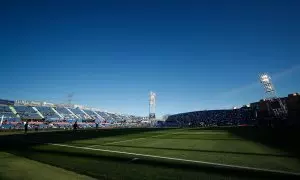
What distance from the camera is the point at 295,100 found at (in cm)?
5016

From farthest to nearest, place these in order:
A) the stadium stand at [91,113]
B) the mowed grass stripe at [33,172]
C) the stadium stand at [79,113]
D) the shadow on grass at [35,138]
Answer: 1. the stadium stand at [91,113]
2. the stadium stand at [79,113]
3. the shadow on grass at [35,138]
4. the mowed grass stripe at [33,172]

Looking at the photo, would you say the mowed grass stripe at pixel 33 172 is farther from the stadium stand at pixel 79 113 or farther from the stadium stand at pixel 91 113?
the stadium stand at pixel 91 113

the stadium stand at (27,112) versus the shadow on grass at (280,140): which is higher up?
the stadium stand at (27,112)

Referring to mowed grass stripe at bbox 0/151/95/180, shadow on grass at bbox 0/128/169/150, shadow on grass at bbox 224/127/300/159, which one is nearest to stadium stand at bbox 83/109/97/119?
shadow on grass at bbox 0/128/169/150

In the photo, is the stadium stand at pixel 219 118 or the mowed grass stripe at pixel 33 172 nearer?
the mowed grass stripe at pixel 33 172

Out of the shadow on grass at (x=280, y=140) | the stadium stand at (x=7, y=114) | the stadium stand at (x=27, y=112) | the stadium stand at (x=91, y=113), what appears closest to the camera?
the shadow on grass at (x=280, y=140)

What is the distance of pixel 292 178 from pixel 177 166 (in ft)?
A: 11.2

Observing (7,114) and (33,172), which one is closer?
(33,172)

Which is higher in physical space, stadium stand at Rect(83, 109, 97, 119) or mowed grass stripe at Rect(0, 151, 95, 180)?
stadium stand at Rect(83, 109, 97, 119)

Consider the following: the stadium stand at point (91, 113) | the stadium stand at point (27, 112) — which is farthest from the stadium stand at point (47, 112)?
the stadium stand at point (91, 113)

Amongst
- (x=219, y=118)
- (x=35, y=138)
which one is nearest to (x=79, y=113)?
(x=219, y=118)

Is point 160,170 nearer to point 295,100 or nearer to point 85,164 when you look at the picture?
point 85,164

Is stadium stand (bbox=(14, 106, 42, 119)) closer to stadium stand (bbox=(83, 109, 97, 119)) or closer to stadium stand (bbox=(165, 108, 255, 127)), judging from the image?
stadium stand (bbox=(83, 109, 97, 119))

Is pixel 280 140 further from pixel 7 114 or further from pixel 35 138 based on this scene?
pixel 7 114
